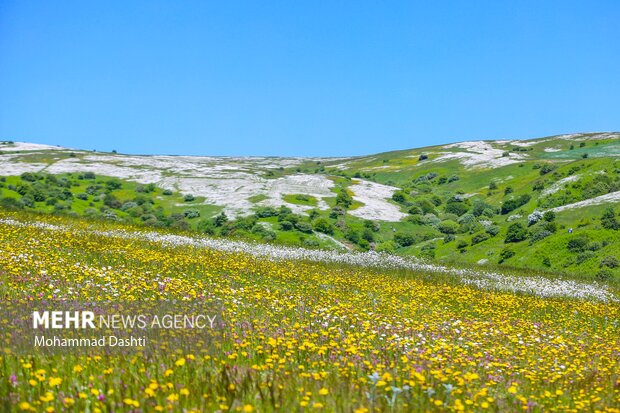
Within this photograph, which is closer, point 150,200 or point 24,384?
point 24,384

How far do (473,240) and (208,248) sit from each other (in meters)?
44.0

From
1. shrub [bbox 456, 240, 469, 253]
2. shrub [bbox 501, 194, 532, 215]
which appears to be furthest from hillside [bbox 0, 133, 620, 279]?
shrub [bbox 456, 240, 469, 253]

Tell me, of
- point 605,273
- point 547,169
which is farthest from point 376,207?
point 605,273

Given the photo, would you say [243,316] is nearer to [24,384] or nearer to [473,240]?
[24,384]

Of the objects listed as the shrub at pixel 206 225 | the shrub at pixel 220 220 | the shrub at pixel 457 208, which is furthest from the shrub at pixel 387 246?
the shrub at pixel 457 208

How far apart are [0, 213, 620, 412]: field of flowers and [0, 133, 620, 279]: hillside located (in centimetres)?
1687

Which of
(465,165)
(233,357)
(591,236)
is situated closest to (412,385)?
(233,357)

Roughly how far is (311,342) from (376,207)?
247 feet

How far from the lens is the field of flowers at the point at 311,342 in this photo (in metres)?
6.10

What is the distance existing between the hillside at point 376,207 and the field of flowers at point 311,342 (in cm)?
1687

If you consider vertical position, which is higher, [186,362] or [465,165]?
[465,165]

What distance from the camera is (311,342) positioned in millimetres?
9336

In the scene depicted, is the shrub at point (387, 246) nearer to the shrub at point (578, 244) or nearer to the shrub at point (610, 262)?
the shrub at point (578, 244)

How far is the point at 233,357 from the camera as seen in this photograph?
758 cm
